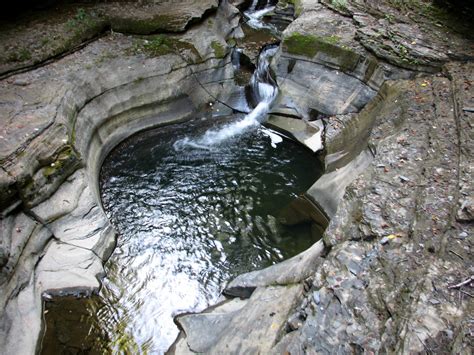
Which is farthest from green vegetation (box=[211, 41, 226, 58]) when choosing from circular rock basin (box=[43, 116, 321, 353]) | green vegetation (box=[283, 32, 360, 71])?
circular rock basin (box=[43, 116, 321, 353])

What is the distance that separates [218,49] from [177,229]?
21.2 feet

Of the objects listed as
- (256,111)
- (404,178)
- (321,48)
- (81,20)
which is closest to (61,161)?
(81,20)

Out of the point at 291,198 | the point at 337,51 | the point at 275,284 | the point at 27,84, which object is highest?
the point at 27,84

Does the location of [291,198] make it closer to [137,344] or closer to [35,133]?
[137,344]

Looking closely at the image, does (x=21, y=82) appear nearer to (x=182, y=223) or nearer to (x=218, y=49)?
(x=182, y=223)

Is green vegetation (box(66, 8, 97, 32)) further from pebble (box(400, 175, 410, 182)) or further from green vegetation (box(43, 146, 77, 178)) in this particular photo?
pebble (box(400, 175, 410, 182))

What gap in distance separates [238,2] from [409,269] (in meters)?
14.4

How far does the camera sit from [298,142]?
35.8 feet

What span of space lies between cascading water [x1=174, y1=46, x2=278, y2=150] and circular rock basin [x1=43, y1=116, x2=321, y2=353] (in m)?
0.25

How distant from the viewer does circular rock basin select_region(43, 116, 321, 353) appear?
20.7 ft

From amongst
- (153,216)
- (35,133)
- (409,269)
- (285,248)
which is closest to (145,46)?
(35,133)

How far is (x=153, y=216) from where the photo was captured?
27.1 ft

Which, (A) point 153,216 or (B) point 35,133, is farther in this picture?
(A) point 153,216

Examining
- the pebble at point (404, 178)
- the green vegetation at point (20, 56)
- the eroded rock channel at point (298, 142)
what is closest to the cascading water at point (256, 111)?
the eroded rock channel at point (298, 142)
